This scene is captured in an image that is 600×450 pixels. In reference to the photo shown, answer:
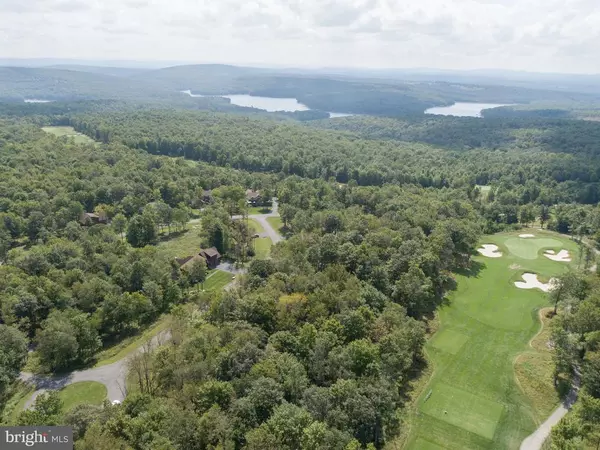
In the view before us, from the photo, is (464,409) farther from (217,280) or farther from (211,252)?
(211,252)

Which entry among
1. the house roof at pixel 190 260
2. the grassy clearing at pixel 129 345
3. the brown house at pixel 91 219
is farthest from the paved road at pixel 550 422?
the brown house at pixel 91 219

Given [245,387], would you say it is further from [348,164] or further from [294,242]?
[348,164]

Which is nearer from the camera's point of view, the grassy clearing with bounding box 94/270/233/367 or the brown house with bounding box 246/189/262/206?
the grassy clearing with bounding box 94/270/233/367

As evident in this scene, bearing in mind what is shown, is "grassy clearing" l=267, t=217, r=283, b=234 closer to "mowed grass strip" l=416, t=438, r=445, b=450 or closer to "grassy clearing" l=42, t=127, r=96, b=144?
"mowed grass strip" l=416, t=438, r=445, b=450

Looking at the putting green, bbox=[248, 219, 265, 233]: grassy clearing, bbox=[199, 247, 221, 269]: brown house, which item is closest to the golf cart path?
bbox=[199, 247, 221, 269]: brown house

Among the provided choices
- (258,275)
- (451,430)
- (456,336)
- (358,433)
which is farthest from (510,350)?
(258,275)

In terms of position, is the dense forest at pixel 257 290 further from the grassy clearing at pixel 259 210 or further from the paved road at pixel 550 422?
the grassy clearing at pixel 259 210

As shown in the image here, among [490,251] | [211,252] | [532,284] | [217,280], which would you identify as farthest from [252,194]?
[532,284]
